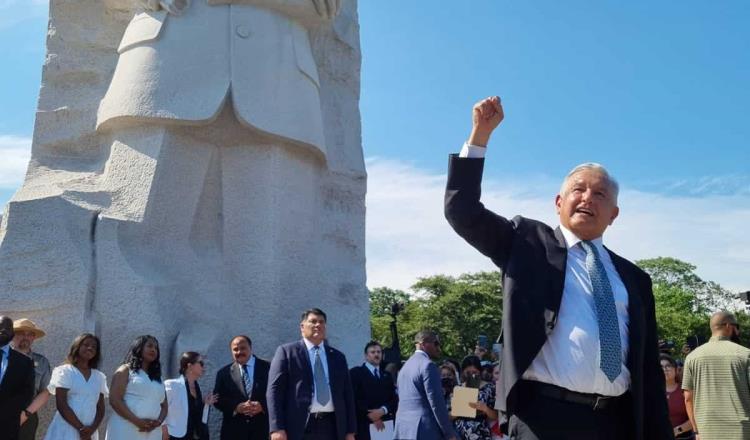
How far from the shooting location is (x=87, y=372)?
4.97 m

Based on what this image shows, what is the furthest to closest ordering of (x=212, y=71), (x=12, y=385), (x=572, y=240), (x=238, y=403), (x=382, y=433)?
(x=212, y=71)
(x=382, y=433)
(x=238, y=403)
(x=12, y=385)
(x=572, y=240)

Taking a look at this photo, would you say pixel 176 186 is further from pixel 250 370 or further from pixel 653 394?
pixel 653 394

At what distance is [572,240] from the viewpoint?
2.48 metres

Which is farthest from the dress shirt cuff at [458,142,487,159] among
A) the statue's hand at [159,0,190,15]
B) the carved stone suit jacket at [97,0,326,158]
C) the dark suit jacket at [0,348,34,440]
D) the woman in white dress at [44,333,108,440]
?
the statue's hand at [159,0,190,15]

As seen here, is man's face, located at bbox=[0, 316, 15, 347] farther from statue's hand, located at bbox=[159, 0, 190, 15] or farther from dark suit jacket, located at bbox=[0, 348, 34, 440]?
statue's hand, located at bbox=[159, 0, 190, 15]

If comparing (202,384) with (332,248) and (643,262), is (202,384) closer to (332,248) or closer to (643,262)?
(332,248)

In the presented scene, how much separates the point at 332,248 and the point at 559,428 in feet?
18.2

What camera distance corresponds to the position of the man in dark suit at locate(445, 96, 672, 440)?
2.24 m

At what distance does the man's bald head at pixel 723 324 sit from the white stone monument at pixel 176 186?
320 centimetres

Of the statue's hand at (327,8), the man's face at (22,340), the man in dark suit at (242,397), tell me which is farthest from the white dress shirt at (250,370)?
the statue's hand at (327,8)

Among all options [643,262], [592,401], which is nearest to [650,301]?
[592,401]

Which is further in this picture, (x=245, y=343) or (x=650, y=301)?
(x=245, y=343)

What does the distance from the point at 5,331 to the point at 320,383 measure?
1910 mm

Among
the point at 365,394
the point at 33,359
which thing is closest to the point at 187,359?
the point at 33,359
